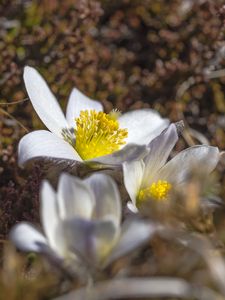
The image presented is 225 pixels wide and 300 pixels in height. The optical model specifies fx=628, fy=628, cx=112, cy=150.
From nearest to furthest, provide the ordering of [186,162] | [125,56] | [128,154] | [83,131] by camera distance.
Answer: [128,154] → [186,162] → [83,131] → [125,56]

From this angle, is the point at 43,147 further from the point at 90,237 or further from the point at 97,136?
the point at 90,237

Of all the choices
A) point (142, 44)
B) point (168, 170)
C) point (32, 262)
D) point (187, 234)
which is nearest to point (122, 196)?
point (168, 170)

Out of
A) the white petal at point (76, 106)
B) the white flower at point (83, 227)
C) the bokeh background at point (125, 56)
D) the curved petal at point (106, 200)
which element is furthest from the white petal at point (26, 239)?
the bokeh background at point (125, 56)

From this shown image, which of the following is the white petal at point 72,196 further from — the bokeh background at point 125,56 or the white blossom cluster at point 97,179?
the bokeh background at point 125,56

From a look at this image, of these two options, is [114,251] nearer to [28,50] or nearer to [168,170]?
[168,170]

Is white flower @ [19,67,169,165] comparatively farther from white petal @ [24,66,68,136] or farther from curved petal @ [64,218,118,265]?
curved petal @ [64,218,118,265]

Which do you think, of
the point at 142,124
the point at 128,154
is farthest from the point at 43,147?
the point at 142,124
